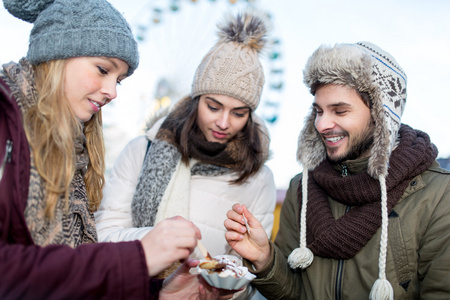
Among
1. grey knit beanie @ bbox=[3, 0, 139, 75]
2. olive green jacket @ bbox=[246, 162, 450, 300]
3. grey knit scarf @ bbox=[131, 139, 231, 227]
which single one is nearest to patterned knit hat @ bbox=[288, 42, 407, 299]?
olive green jacket @ bbox=[246, 162, 450, 300]

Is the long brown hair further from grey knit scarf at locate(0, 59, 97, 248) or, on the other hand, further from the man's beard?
grey knit scarf at locate(0, 59, 97, 248)

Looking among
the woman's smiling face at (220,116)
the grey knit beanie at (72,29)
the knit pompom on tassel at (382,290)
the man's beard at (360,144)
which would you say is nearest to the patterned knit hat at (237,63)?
the woman's smiling face at (220,116)

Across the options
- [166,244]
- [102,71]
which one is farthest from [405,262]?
[102,71]

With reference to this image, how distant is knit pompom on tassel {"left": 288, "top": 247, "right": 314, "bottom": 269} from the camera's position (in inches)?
79.8

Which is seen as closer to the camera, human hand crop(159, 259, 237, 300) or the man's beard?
human hand crop(159, 259, 237, 300)

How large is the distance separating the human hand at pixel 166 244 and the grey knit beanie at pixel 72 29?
0.76 meters

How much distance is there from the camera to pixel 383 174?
6.21 ft

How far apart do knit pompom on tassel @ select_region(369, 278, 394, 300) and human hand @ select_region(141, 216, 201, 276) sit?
3.05 ft

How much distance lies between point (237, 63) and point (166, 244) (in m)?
1.72

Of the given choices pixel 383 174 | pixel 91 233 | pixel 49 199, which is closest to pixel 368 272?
pixel 383 174

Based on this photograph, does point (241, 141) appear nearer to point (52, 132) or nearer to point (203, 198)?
point (203, 198)

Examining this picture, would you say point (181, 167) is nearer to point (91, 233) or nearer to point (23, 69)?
point (91, 233)

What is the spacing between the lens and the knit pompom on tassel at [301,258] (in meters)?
2.03

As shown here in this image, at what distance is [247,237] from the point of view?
2.06 metres
